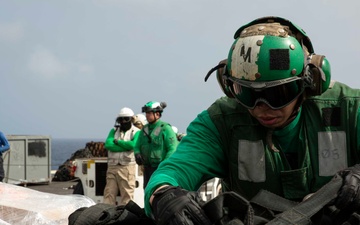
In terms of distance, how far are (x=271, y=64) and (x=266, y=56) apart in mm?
40

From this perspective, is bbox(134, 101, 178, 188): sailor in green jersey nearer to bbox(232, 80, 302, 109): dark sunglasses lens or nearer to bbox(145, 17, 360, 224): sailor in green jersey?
bbox(145, 17, 360, 224): sailor in green jersey

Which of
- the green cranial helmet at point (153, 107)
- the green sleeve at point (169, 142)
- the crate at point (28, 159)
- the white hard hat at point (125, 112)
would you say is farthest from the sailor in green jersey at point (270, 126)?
the crate at point (28, 159)

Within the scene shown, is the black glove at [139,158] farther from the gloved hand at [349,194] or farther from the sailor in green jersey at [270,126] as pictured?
the gloved hand at [349,194]

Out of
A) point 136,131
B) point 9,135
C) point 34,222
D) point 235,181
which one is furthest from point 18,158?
point 235,181

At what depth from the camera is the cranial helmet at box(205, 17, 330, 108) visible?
10.2 feet

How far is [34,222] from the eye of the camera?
486 centimetres

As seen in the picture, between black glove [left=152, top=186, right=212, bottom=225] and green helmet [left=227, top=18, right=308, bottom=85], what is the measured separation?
58 cm

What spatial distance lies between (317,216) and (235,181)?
28.3 inches

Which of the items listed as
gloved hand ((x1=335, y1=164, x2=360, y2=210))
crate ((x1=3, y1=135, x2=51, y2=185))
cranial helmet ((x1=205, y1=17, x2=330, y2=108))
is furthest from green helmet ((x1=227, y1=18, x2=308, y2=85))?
crate ((x1=3, y1=135, x2=51, y2=185))

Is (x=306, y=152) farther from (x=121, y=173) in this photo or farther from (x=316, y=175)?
(x=121, y=173)

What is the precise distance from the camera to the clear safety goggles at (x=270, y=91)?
3102mm

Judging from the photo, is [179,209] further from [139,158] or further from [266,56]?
[139,158]

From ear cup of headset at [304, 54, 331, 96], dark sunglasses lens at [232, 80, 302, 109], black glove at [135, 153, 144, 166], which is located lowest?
black glove at [135, 153, 144, 166]

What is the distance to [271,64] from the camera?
3.10 m
